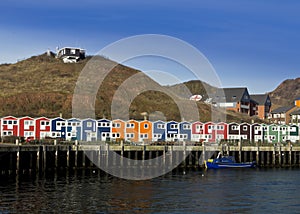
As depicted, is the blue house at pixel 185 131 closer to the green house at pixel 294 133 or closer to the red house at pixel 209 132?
the red house at pixel 209 132

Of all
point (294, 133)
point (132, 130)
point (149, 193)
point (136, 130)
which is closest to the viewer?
point (149, 193)

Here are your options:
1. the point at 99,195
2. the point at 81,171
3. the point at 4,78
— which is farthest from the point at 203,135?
the point at 4,78

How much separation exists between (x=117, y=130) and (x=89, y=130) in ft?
19.6

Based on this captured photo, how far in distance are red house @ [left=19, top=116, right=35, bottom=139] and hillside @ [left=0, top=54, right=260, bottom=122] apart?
36.9 m

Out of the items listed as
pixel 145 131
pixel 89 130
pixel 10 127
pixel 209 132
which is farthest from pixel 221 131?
pixel 10 127

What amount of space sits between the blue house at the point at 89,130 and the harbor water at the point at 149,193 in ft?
80.3

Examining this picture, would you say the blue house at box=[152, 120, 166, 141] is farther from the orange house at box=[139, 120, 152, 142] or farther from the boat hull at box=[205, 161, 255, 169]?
the boat hull at box=[205, 161, 255, 169]

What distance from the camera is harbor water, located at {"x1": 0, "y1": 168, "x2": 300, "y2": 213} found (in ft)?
142

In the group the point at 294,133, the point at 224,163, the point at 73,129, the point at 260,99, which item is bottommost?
the point at 224,163

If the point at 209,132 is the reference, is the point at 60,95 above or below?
above

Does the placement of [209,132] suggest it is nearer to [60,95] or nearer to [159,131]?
[159,131]

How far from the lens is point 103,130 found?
96.2 meters

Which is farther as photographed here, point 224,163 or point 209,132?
point 209,132

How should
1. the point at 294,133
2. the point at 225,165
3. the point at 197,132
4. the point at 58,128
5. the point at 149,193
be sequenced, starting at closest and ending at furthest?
the point at 149,193
the point at 225,165
the point at 58,128
the point at 197,132
the point at 294,133
